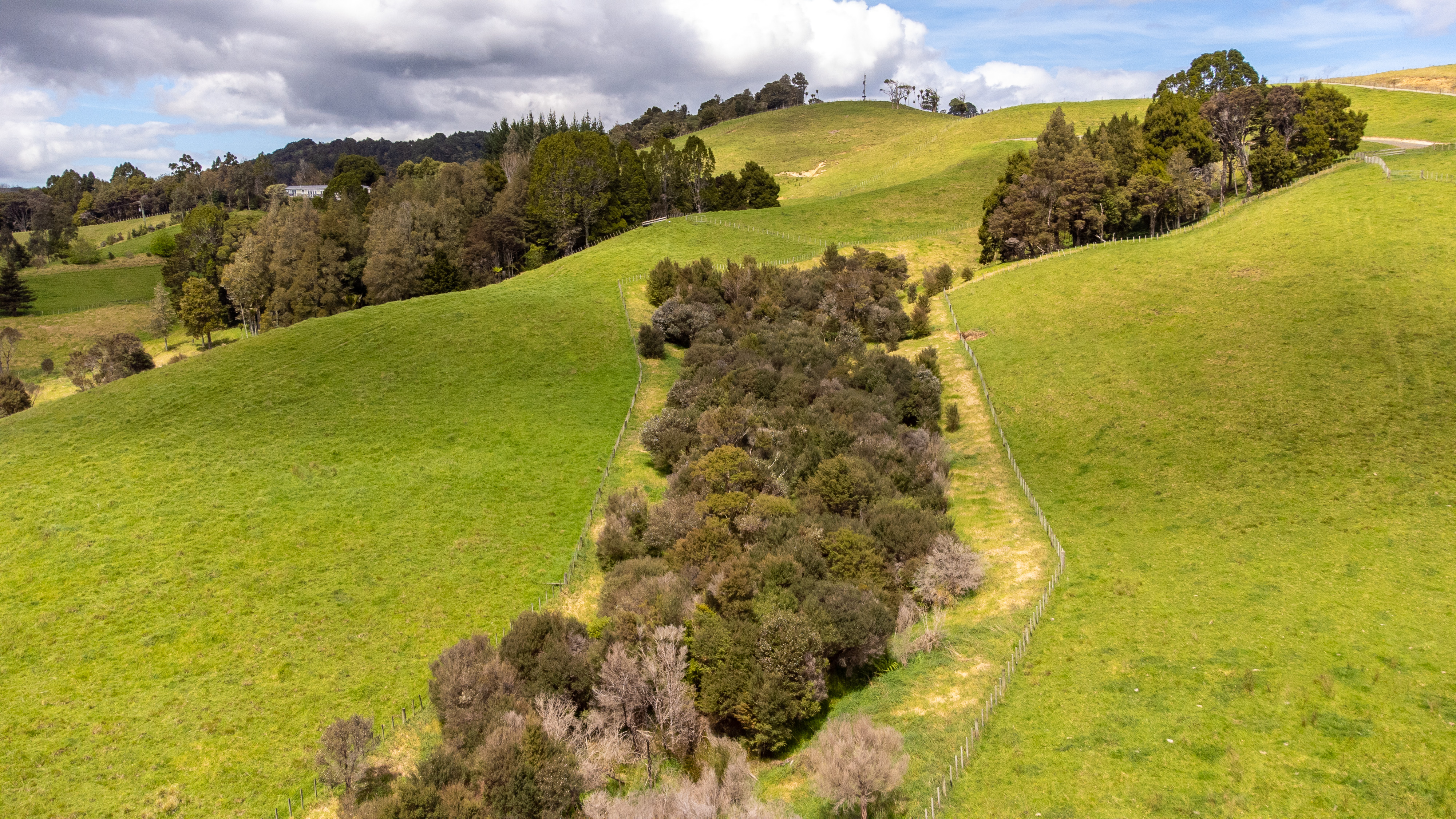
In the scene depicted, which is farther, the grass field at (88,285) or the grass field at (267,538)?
the grass field at (88,285)

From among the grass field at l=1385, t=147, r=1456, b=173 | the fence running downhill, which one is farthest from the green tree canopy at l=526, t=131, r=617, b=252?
the grass field at l=1385, t=147, r=1456, b=173

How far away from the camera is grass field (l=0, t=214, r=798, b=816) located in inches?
999

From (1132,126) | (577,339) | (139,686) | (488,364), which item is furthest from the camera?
(1132,126)

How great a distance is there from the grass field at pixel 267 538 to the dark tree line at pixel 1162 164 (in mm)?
49993

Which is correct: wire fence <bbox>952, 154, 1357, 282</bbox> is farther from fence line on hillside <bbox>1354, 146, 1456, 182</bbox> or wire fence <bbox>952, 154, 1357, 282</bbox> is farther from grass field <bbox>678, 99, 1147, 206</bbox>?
grass field <bbox>678, 99, 1147, 206</bbox>

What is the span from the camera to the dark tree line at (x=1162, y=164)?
73500 mm

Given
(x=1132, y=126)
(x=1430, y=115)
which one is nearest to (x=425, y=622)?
(x=1132, y=126)

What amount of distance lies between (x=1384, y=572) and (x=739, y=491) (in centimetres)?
2752

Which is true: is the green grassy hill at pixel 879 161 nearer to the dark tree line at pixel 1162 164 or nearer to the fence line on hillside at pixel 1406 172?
the dark tree line at pixel 1162 164

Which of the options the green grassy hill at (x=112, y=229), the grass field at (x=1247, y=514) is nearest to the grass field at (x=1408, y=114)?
the grass field at (x=1247, y=514)

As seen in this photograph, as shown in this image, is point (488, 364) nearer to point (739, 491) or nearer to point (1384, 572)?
point (739, 491)

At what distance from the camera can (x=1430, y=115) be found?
89.1 m

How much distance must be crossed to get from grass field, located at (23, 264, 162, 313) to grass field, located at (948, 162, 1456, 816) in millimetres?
134587

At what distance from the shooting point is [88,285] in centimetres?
12181
